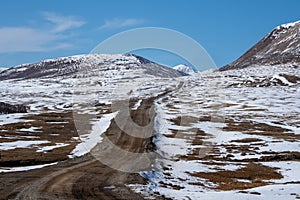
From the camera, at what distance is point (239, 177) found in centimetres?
3803

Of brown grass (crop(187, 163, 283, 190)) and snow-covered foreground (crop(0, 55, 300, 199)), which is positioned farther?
brown grass (crop(187, 163, 283, 190))

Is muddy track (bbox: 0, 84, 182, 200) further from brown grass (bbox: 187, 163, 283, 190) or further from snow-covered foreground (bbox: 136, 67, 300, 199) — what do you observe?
brown grass (bbox: 187, 163, 283, 190)

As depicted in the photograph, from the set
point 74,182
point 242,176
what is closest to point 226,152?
point 242,176

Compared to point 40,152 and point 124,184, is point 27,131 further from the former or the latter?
point 124,184

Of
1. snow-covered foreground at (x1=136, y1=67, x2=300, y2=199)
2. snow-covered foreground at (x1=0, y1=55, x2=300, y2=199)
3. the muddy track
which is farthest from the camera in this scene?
snow-covered foreground at (x1=0, y1=55, x2=300, y2=199)

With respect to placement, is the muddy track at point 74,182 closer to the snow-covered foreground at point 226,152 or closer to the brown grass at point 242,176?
the snow-covered foreground at point 226,152

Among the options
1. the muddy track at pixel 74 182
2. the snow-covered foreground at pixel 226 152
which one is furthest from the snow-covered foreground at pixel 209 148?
the muddy track at pixel 74 182

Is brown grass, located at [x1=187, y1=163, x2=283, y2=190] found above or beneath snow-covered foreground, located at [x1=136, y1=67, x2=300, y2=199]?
beneath

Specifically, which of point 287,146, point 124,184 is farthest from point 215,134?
point 124,184

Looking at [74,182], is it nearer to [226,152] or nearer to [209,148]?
[226,152]

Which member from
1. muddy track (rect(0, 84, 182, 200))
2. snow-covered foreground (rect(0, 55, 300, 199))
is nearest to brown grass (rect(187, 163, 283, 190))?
snow-covered foreground (rect(0, 55, 300, 199))

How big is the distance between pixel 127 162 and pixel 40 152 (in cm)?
1490

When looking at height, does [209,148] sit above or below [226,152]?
above

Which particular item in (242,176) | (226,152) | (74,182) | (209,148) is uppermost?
(74,182)
